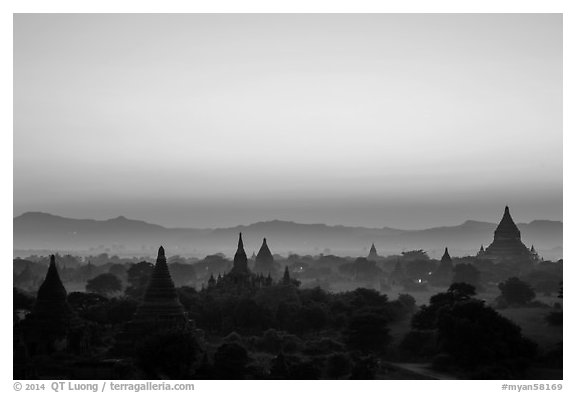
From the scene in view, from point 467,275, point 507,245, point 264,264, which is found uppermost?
point 507,245

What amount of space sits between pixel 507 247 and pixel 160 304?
3995 inches

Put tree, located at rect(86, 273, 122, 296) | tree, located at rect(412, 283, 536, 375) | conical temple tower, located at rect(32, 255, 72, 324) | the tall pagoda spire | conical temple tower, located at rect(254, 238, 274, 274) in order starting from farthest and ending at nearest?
the tall pagoda spire
conical temple tower, located at rect(254, 238, 274, 274)
tree, located at rect(86, 273, 122, 296)
conical temple tower, located at rect(32, 255, 72, 324)
tree, located at rect(412, 283, 536, 375)

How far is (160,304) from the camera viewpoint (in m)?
65.6

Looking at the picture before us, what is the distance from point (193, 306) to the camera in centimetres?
7731

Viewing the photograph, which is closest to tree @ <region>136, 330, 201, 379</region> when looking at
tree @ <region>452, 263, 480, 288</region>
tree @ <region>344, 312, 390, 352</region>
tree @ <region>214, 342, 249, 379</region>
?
tree @ <region>214, 342, 249, 379</region>

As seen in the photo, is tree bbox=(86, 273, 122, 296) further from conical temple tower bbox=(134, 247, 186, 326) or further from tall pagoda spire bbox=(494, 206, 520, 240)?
tall pagoda spire bbox=(494, 206, 520, 240)

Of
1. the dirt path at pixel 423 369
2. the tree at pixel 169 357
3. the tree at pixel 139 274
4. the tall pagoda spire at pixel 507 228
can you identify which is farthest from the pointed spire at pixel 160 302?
the tall pagoda spire at pixel 507 228

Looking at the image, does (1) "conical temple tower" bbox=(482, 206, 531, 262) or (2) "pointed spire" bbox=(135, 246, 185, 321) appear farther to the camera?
(1) "conical temple tower" bbox=(482, 206, 531, 262)

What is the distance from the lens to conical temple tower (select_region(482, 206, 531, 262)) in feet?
496

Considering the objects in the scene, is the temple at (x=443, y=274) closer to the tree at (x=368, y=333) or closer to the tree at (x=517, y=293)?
the tree at (x=517, y=293)

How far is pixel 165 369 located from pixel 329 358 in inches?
436

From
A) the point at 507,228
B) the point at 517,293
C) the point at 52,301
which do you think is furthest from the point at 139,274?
the point at 507,228

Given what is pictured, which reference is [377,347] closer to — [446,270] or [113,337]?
[113,337]

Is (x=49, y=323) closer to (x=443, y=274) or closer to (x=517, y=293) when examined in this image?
(x=517, y=293)
